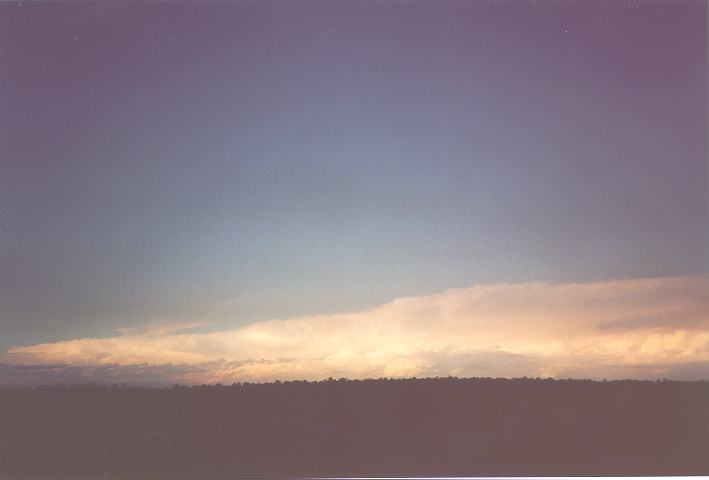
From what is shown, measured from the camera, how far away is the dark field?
11.4m

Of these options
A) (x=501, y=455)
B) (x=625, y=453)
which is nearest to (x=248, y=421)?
(x=501, y=455)

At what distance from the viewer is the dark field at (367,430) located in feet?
37.5

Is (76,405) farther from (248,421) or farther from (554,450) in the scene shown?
(554,450)

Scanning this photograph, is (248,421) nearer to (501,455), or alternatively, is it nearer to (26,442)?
(26,442)

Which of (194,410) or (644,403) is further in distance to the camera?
(194,410)

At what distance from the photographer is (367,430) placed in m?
11.7

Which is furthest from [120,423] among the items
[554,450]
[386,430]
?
[554,450]

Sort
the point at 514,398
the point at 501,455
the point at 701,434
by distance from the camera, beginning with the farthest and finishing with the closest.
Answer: the point at 514,398
the point at 501,455
the point at 701,434

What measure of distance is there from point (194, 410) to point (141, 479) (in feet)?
5.03

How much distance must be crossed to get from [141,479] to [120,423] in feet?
3.60

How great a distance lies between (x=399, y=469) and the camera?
11.4 meters

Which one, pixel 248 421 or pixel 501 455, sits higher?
pixel 248 421

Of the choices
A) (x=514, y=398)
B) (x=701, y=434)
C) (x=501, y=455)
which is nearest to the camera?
(x=701, y=434)

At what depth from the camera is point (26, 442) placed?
1159 cm
